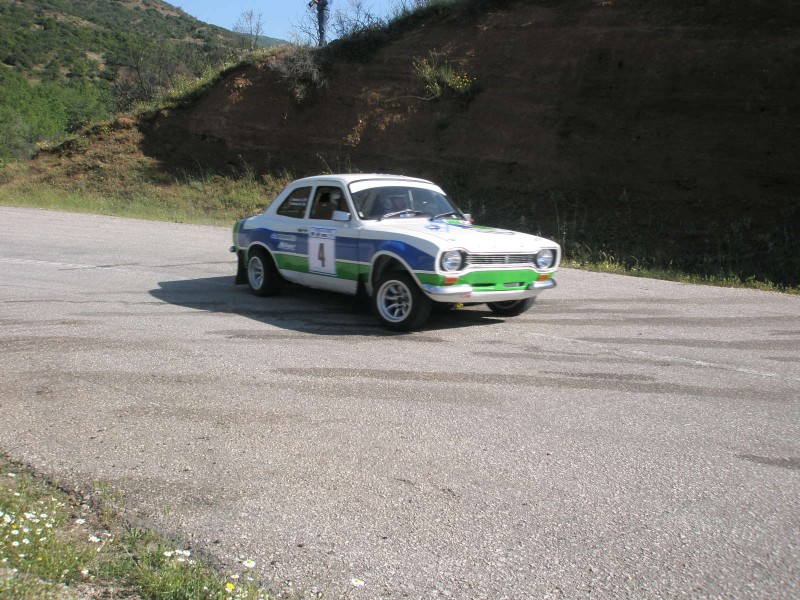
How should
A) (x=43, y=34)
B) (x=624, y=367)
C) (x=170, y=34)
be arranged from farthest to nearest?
(x=170, y=34)
(x=43, y=34)
(x=624, y=367)

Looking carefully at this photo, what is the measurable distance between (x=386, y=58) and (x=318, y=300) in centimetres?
2010

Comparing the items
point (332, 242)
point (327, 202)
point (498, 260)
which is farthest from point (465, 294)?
point (327, 202)

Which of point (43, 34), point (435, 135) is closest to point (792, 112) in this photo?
point (435, 135)

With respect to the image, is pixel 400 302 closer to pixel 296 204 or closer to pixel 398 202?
pixel 398 202

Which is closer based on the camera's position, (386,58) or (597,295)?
(597,295)

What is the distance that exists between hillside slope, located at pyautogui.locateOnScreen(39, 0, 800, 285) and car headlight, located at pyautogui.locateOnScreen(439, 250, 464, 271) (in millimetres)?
8201

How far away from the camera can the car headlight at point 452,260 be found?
8.36 metres

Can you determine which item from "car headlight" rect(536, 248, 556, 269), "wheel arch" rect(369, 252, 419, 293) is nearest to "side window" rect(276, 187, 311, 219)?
"wheel arch" rect(369, 252, 419, 293)

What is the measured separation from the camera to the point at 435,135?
25.7 metres

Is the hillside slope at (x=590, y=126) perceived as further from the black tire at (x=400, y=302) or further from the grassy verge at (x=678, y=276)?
the black tire at (x=400, y=302)

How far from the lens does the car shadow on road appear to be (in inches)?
364

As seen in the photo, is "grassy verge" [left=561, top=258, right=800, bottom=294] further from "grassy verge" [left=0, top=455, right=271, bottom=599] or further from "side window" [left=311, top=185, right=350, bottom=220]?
"grassy verge" [left=0, top=455, right=271, bottom=599]

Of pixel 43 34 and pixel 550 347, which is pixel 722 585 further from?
pixel 43 34

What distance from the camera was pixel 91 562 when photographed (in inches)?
145
